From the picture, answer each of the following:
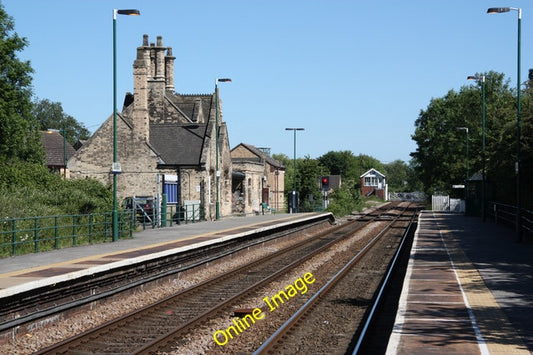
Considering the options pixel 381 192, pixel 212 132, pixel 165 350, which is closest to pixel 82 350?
pixel 165 350

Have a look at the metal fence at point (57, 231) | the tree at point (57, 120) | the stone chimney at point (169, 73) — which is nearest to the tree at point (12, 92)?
the metal fence at point (57, 231)

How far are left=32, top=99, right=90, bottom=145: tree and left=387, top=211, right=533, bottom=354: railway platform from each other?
103m

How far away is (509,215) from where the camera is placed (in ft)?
113

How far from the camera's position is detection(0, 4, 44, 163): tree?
39.8 meters

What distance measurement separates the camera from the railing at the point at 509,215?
2712cm

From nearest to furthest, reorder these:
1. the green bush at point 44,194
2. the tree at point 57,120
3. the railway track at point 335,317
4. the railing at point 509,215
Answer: the railway track at point 335,317 → the green bush at point 44,194 → the railing at point 509,215 → the tree at point 57,120

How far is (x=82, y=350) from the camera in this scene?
10523 mm

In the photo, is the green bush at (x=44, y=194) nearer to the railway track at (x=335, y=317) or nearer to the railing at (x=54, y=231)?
the railing at (x=54, y=231)

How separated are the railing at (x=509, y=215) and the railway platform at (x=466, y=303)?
12.3ft

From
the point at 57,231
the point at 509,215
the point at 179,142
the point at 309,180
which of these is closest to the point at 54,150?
the point at 309,180

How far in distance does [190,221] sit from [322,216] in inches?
445

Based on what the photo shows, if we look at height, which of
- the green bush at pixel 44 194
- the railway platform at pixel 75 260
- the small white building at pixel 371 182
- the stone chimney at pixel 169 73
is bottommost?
the railway platform at pixel 75 260

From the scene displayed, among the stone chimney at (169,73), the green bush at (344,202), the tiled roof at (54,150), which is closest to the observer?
the stone chimney at (169,73)

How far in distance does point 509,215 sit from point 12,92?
95.9 feet
